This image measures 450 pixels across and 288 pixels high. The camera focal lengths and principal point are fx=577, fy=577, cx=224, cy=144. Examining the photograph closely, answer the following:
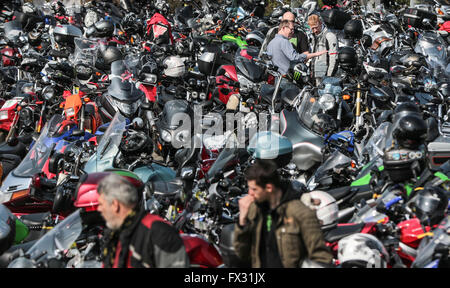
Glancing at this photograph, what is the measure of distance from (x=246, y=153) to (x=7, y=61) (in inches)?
514

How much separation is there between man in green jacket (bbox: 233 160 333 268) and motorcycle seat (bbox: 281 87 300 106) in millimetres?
→ 5924

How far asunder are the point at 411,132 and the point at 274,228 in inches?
113

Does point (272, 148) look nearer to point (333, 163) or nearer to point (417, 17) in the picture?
point (333, 163)

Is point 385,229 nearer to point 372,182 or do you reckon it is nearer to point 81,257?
point 372,182

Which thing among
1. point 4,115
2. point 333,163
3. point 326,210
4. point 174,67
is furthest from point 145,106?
point 326,210

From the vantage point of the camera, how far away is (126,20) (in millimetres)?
20500

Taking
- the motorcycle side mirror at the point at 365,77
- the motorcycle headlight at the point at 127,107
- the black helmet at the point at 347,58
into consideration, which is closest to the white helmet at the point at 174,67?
the motorcycle headlight at the point at 127,107

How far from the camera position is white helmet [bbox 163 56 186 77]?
1343cm

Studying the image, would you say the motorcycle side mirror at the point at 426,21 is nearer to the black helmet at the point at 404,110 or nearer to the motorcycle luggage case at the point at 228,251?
the black helmet at the point at 404,110

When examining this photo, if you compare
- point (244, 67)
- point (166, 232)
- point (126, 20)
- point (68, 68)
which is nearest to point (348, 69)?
point (244, 67)

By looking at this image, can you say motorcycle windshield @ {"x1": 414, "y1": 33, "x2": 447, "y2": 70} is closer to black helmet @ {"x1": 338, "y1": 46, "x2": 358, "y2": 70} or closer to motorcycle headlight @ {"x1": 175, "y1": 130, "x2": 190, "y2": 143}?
black helmet @ {"x1": 338, "y1": 46, "x2": 358, "y2": 70}

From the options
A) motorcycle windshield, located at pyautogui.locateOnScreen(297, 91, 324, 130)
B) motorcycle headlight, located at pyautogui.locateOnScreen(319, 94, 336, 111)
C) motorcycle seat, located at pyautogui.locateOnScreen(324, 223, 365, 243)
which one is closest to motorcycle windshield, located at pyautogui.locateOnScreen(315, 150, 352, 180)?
motorcycle windshield, located at pyautogui.locateOnScreen(297, 91, 324, 130)

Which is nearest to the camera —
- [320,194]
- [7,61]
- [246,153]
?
[320,194]

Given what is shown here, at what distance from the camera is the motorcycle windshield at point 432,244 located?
529cm
